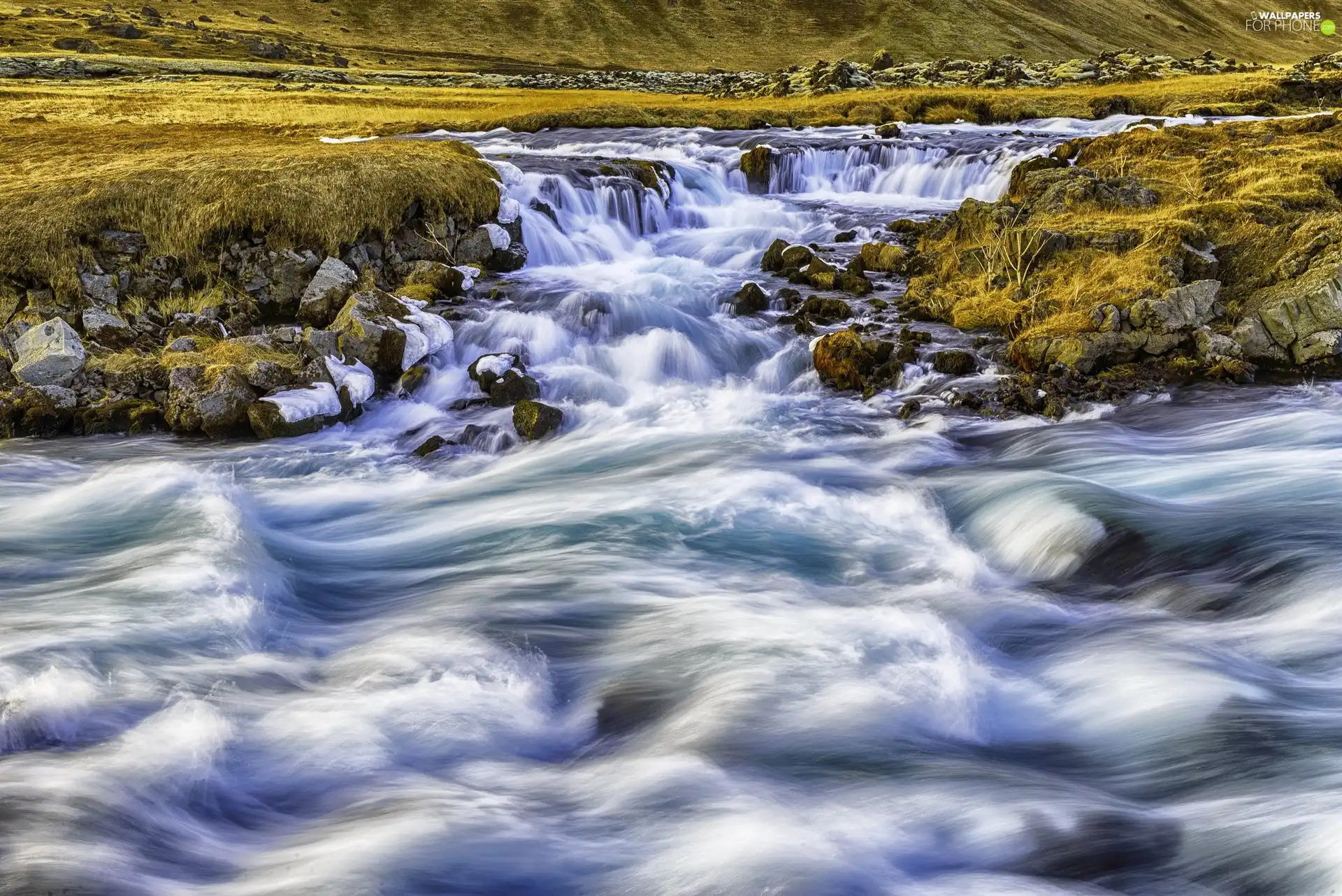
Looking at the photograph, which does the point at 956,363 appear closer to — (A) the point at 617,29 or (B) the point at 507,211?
(B) the point at 507,211

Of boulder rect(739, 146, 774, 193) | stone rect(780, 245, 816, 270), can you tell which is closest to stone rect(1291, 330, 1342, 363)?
stone rect(780, 245, 816, 270)

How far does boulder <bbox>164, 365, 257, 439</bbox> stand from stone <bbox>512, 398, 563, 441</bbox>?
290 cm

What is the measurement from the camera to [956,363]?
40.3 ft

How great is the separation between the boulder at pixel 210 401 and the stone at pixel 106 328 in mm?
1801

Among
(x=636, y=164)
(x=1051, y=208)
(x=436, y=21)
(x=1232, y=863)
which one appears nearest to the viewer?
(x=1232, y=863)

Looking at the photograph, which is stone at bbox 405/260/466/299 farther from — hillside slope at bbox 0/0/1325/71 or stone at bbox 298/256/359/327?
hillside slope at bbox 0/0/1325/71

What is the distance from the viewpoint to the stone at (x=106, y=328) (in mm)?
12547

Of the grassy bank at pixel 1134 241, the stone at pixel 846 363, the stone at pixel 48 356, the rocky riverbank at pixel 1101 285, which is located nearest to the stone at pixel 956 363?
the rocky riverbank at pixel 1101 285

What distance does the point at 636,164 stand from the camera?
21.3 metres

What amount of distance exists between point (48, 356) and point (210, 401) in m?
1.93

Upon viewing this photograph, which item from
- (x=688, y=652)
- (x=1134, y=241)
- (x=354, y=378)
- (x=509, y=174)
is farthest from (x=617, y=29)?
(x=688, y=652)

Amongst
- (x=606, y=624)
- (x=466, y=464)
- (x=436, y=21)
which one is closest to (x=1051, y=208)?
(x=466, y=464)

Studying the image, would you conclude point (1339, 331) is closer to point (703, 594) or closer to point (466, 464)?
point (703, 594)

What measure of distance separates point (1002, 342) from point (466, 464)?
6.87 m
